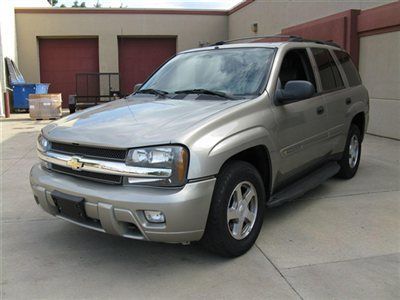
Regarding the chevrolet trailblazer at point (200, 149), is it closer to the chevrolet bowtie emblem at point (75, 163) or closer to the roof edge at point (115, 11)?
the chevrolet bowtie emblem at point (75, 163)

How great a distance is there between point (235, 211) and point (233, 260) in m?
0.42

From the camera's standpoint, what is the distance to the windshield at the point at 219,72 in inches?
174

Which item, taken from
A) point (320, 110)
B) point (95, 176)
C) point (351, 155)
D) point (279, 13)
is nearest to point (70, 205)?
point (95, 176)

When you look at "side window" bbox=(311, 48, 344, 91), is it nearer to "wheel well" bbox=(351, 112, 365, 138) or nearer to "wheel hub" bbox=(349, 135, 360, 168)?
"wheel well" bbox=(351, 112, 365, 138)

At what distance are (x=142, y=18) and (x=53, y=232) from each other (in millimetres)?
18090

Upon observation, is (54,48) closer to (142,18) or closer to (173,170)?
(142,18)

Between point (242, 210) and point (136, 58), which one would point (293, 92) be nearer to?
point (242, 210)

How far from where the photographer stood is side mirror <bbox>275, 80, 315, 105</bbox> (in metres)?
4.22

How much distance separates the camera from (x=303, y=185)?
15.9 ft

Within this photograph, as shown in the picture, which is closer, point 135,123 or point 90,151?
point 90,151

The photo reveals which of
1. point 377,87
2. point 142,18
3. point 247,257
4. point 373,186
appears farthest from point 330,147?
point 142,18

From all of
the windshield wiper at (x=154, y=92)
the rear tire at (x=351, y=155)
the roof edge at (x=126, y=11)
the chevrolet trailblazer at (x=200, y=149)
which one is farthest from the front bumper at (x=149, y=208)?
the roof edge at (x=126, y=11)

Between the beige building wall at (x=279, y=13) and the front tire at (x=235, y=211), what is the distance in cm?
787

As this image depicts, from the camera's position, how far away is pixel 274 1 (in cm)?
1616
